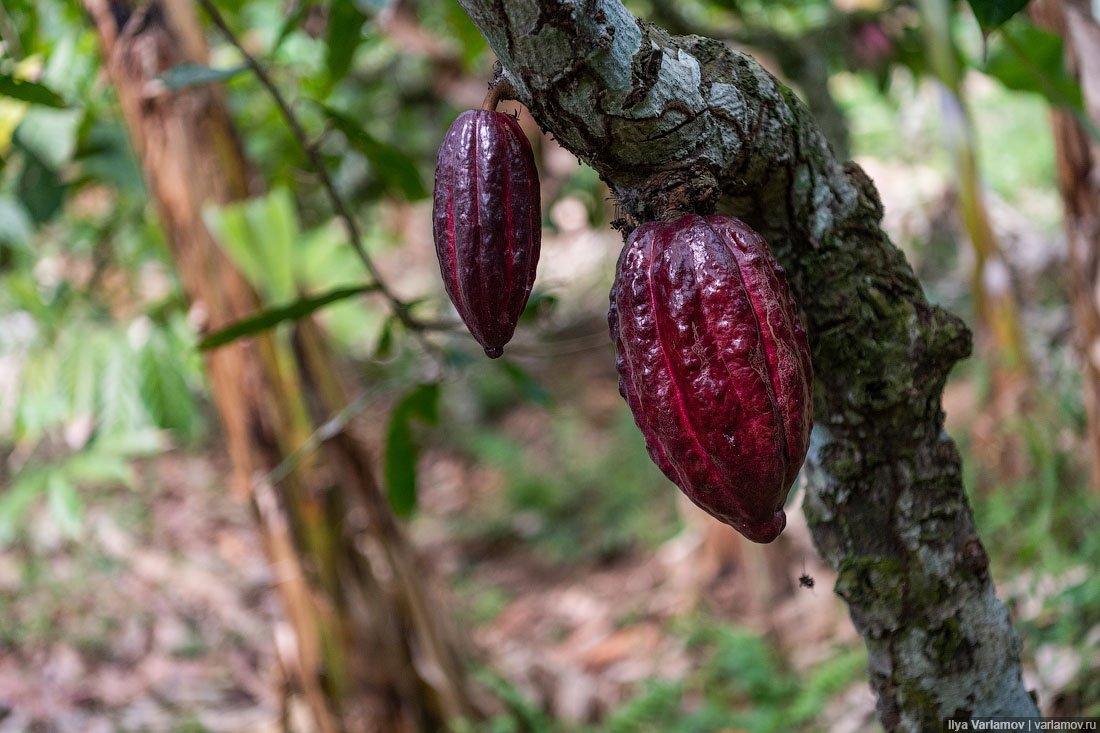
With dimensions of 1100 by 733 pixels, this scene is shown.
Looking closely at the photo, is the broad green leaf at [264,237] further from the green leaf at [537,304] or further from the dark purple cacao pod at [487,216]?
the dark purple cacao pod at [487,216]

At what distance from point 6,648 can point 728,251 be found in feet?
11.2

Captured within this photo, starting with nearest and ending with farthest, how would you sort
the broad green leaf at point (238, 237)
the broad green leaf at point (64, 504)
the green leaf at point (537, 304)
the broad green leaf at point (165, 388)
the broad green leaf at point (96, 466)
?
the green leaf at point (537, 304) → the broad green leaf at point (238, 237) → the broad green leaf at point (165, 388) → the broad green leaf at point (64, 504) → the broad green leaf at point (96, 466)

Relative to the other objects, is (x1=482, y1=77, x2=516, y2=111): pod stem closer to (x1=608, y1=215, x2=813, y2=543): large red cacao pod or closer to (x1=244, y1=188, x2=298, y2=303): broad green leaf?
(x1=608, y1=215, x2=813, y2=543): large red cacao pod

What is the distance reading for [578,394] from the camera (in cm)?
526

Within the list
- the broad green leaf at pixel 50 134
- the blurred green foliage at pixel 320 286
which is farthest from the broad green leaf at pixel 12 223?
the broad green leaf at pixel 50 134

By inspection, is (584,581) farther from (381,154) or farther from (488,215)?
(488,215)

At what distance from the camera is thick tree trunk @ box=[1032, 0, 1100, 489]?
168 centimetres

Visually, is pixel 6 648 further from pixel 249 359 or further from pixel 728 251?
pixel 728 251

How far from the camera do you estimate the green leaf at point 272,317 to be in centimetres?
118

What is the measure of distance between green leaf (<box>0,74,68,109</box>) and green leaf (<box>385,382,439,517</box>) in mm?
573

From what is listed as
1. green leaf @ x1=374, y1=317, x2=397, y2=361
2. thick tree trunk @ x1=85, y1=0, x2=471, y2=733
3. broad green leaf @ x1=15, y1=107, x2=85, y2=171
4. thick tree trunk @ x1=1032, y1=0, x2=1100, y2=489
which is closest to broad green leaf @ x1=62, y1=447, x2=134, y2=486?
thick tree trunk @ x1=85, y1=0, x2=471, y2=733

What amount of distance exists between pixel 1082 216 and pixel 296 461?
1614mm

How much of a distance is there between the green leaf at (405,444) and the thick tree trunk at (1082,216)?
4.18 ft

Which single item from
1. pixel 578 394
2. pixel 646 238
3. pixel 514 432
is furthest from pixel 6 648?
pixel 646 238
